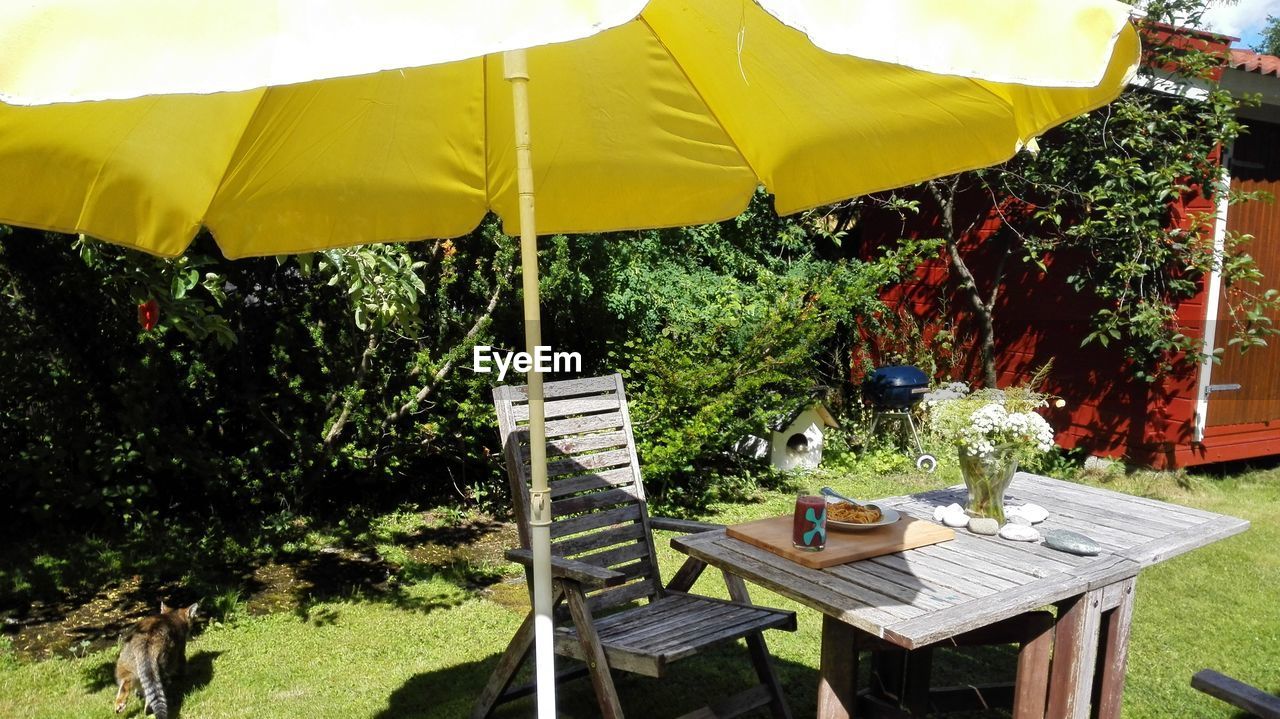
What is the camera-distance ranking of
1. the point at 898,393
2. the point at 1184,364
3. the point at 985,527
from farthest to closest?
the point at 898,393 < the point at 1184,364 < the point at 985,527

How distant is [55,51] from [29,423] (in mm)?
4682

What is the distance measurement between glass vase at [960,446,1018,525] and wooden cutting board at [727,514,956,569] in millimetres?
182

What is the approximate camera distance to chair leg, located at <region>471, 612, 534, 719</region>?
3039 millimetres

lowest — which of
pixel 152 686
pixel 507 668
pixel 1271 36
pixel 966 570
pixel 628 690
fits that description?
pixel 628 690

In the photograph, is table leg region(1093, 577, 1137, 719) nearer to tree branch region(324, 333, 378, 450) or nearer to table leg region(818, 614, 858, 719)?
table leg region(818, 614, 858, 719)

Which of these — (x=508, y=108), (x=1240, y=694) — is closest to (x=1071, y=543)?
(x=1240, y=694)

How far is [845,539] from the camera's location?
2.83 metres

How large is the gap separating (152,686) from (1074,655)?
3.10 m

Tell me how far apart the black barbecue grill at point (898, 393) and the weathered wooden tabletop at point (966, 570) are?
4480 millimetres

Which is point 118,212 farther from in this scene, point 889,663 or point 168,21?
point 889,663

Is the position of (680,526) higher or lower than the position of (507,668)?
higher

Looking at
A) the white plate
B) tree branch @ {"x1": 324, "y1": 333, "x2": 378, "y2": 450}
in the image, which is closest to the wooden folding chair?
the white plate

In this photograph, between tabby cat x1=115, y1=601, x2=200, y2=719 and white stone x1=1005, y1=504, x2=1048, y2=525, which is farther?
tabby cat x1=115, y1=601, x2=200, y2=719

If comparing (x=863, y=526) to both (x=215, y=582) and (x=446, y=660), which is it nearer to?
(x=446, y=660)
